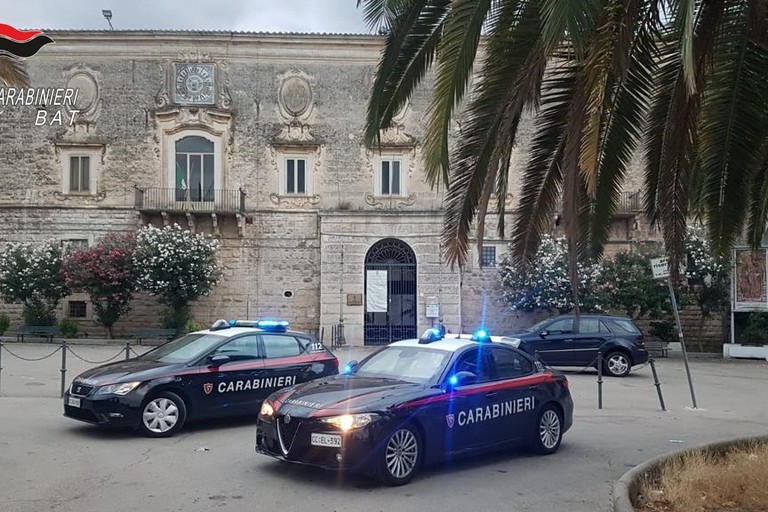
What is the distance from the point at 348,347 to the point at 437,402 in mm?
21122

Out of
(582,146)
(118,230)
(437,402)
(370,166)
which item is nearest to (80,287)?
(118,230)

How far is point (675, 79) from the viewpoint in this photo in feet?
27.0

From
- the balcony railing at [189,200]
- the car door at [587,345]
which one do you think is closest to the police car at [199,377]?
the car door at [587,345]

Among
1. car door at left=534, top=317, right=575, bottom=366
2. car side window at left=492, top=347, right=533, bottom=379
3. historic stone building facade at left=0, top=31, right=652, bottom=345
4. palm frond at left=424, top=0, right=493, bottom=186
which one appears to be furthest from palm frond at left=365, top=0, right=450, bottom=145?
historic stone building facade at left=0, top=31, right=652, bottom=345

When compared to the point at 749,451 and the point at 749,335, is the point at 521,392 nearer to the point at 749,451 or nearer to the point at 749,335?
the point at 749,451

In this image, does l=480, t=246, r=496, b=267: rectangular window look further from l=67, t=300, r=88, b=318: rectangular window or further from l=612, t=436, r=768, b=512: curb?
l=612, t=436, r=768, b=512: curb

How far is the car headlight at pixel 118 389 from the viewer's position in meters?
9.91

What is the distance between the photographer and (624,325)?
20.5 meters

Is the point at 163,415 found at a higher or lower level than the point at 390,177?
lower

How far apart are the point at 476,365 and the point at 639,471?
2258 millimetres

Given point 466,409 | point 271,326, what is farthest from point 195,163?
point 466,409

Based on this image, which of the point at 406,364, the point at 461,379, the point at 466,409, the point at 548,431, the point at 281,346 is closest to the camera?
the point at 466,409

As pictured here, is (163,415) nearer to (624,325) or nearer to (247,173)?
(624,325)

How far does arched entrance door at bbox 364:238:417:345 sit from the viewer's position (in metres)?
30.6
